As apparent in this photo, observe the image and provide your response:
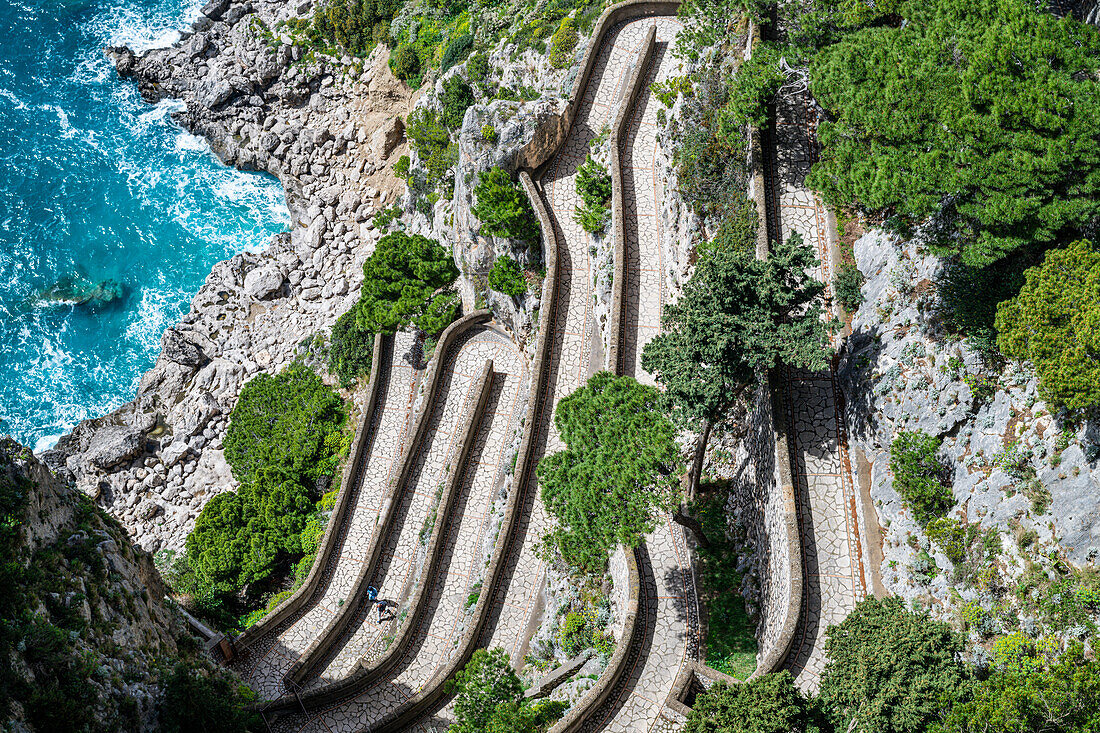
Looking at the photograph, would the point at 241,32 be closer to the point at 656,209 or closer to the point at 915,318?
the point at 656,209

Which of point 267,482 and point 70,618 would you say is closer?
point 70,618

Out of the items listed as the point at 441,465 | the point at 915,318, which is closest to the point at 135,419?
the point at 441,465

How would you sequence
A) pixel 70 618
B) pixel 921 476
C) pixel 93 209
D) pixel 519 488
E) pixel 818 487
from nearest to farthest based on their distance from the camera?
pixel 70 618, pixel 921 476, pixel 818 487, pixel 519 488, pixel 93 209

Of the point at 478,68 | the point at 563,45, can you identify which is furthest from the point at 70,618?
the point at 478,68

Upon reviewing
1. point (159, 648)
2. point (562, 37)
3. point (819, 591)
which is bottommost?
point (159, 648)

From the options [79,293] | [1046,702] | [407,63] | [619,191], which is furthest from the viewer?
[407,63]

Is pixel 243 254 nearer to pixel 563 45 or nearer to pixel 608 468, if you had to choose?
pixel 563 45
